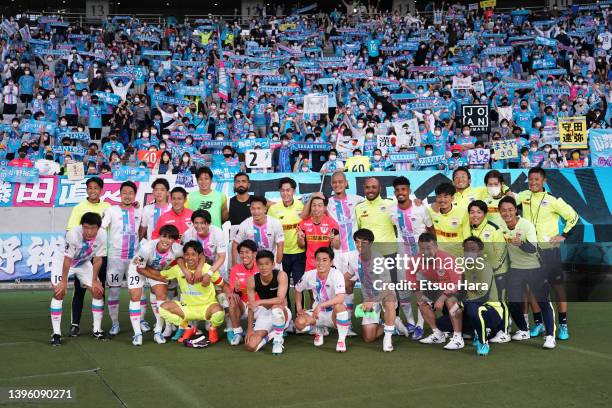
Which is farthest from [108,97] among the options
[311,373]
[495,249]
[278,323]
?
[311,373]

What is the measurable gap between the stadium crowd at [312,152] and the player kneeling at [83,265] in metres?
0.03

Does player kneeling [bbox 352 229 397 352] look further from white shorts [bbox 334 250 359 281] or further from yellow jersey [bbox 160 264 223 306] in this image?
yellow jersey [bbox 160 264 223 306]

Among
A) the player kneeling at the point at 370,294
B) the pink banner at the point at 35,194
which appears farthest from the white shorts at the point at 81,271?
the pink banner at the point at 35,194

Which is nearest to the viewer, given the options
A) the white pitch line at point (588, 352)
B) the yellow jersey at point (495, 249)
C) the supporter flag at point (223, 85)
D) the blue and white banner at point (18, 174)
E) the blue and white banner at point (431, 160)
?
the white pitch line at point (588, 352)

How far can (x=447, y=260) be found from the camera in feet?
26.2

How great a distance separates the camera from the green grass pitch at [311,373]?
5.72 m

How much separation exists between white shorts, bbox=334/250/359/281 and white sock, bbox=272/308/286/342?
133 cm

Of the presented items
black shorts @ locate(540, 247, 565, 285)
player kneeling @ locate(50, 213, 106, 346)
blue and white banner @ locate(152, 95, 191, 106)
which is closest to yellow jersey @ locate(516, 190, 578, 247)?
black shorts @ locate(540, 247, 565, 285)

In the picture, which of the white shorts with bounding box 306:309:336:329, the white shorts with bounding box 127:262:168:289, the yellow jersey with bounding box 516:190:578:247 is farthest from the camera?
the yellow jersey with bounding box 516:190:578:247

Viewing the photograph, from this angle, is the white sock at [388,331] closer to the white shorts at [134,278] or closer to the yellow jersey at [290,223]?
the yellow jersey at [290,223]

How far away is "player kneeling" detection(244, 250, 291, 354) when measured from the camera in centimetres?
782

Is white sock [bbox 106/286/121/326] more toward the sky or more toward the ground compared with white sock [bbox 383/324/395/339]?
more toward the sky

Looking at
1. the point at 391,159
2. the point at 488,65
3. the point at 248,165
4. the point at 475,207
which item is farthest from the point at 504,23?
the point at 475,207

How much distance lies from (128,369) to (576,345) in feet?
16.7
